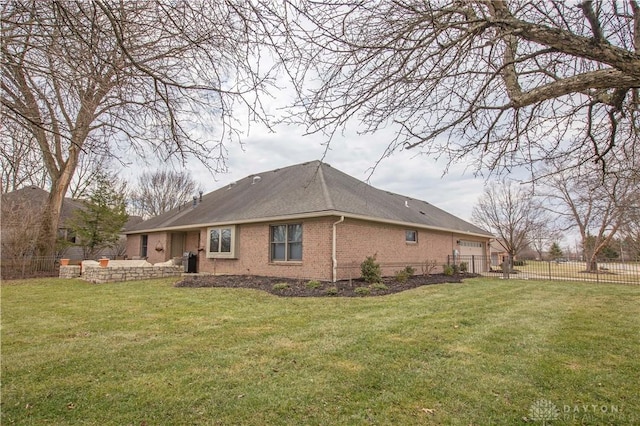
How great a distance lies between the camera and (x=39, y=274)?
53.9 ft

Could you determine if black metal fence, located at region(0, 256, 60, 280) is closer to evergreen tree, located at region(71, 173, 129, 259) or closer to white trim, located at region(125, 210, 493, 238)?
evergreen tree, located at region(71, 173, 129, 259)

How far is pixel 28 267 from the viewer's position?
16422 mm

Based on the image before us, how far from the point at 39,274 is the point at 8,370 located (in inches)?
627

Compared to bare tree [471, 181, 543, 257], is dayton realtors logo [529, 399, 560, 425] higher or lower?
lower

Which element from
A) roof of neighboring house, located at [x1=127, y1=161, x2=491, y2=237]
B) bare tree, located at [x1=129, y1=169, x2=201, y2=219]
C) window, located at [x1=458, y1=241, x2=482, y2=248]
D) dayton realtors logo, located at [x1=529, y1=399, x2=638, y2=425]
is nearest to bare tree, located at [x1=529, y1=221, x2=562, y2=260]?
window, located at [x1=458, y1=241, x2=482, y2=248]

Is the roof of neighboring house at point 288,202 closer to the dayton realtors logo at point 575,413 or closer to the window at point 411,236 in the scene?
the window at point 411,236

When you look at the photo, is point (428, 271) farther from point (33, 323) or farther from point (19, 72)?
point (19, 72)

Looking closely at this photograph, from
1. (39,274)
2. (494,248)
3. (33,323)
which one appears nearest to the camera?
(33,323)

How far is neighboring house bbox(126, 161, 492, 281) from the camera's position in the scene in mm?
12828

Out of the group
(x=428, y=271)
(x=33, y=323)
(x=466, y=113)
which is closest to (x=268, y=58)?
(x=466, y=113)

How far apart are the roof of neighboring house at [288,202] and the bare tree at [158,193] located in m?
15.8

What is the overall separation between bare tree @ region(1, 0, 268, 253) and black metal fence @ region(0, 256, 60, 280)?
582 inches

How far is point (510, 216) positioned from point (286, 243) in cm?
2185

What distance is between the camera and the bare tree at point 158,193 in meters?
37.2
